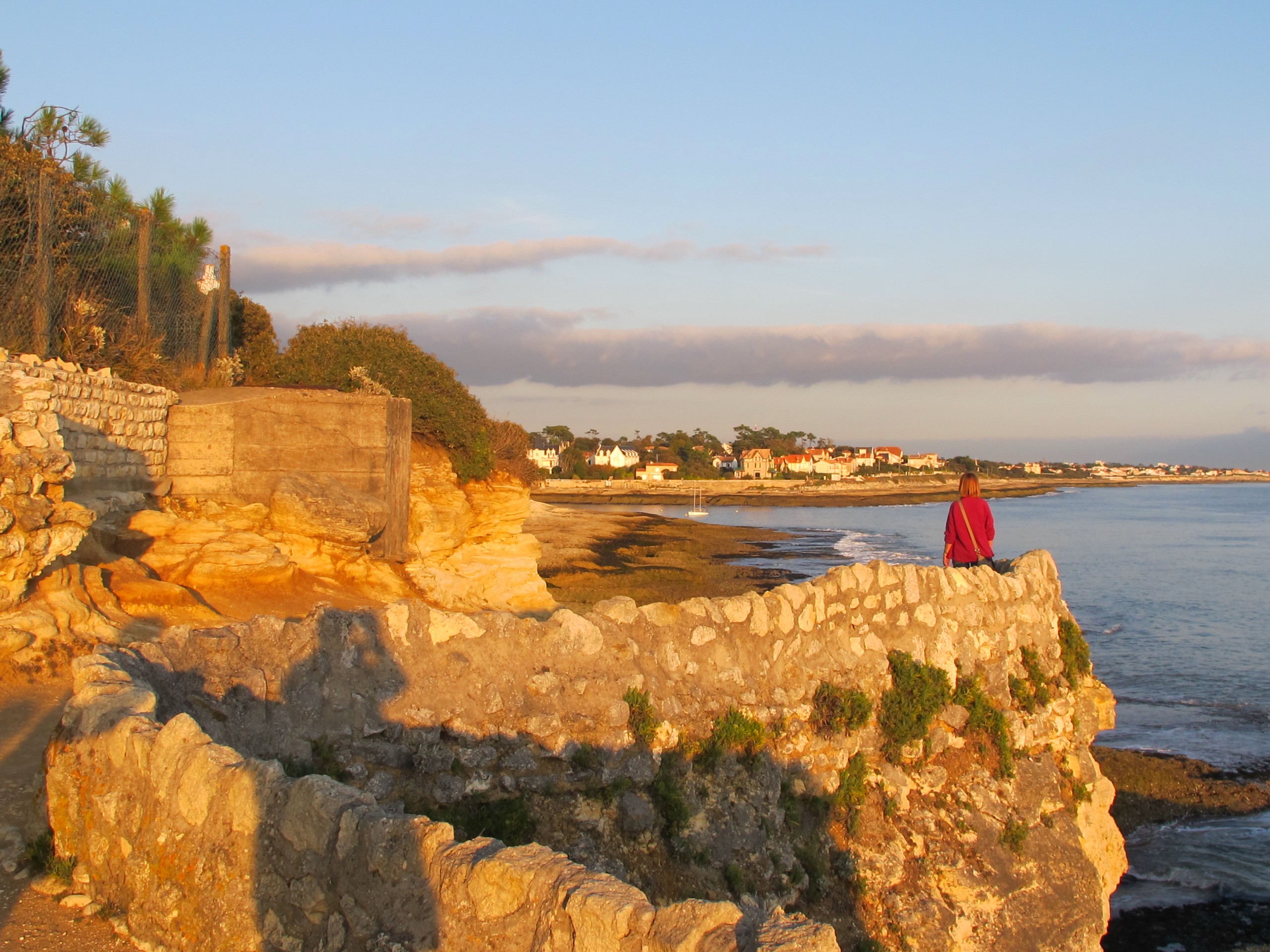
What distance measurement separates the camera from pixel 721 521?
71938mm

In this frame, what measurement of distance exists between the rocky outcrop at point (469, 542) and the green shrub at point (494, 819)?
357 inches

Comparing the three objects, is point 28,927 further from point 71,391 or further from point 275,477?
point 275,477

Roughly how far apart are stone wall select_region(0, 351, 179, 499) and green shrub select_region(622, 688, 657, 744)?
548 centimetres

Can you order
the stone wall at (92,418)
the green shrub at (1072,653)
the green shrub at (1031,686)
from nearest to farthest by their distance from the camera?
1. the green shrub at (1031,686)
2. the green shrub at (1072,653)
3. the stone wall at (92,418)

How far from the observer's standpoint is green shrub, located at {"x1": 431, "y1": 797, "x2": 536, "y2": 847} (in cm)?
472

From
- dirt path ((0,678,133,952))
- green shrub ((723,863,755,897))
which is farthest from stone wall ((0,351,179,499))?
green shrub ((723,863,755,897))

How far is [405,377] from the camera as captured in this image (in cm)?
1574

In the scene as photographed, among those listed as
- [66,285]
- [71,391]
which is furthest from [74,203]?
[71,391]

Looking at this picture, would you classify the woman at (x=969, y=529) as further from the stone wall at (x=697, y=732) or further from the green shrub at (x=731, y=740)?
the green shrub at (x=731, y=740)

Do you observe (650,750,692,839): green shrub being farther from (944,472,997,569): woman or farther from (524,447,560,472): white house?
(524,447,560,472): white house

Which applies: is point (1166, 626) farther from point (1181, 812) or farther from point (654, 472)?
point (654, 472)

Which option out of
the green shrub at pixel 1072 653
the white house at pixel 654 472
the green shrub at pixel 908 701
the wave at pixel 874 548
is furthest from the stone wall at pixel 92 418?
the white house at pixel 654 472

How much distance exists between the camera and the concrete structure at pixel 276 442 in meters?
12.6

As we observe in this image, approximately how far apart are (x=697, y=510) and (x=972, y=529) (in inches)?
2918
